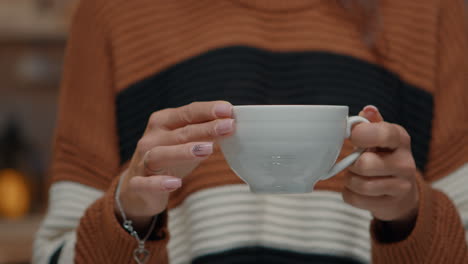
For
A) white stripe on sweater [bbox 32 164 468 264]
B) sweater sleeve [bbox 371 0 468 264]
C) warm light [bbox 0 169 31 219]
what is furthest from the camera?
warm light [bbox 0 169 31 219]

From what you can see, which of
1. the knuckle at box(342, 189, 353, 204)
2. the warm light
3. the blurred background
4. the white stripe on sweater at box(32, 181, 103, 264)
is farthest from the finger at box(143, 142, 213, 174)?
the warm light

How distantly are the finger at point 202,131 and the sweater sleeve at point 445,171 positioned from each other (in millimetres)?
157

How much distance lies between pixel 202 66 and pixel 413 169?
0.25 m

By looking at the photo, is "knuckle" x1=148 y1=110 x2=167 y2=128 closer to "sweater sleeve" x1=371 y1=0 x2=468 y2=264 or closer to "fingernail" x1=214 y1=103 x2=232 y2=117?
"fingernail" x1=214 y1=103 x2=232 y2=117

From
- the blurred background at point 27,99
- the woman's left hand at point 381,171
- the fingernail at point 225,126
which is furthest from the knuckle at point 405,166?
the blurred background at point 27,99

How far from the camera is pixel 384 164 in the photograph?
14.1 inches

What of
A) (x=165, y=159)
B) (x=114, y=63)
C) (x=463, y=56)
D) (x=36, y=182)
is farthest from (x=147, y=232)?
(x=36, y=182)

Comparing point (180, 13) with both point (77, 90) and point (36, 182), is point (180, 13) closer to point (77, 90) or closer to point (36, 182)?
point (77, 90)

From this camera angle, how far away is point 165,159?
36 centimetres

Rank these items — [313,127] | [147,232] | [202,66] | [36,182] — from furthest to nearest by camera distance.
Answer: [36,182], [202,66], [147,232], [313,127]

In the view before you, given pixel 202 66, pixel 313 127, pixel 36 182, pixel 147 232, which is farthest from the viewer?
pixel 36 182

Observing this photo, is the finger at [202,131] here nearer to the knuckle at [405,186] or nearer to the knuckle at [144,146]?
the knuckle at [144,146]

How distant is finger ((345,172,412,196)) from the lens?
0.36 metres

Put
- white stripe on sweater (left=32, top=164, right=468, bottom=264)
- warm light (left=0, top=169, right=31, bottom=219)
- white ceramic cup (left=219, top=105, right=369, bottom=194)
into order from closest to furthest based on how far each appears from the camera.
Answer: white ceramic cup (left=219, top=105, right=369, bottom=194)
white stripe on sweater (left=32, top=164, right=468, bottom=264)
warm light (left=0, top=169, right=31, bottom=219)
